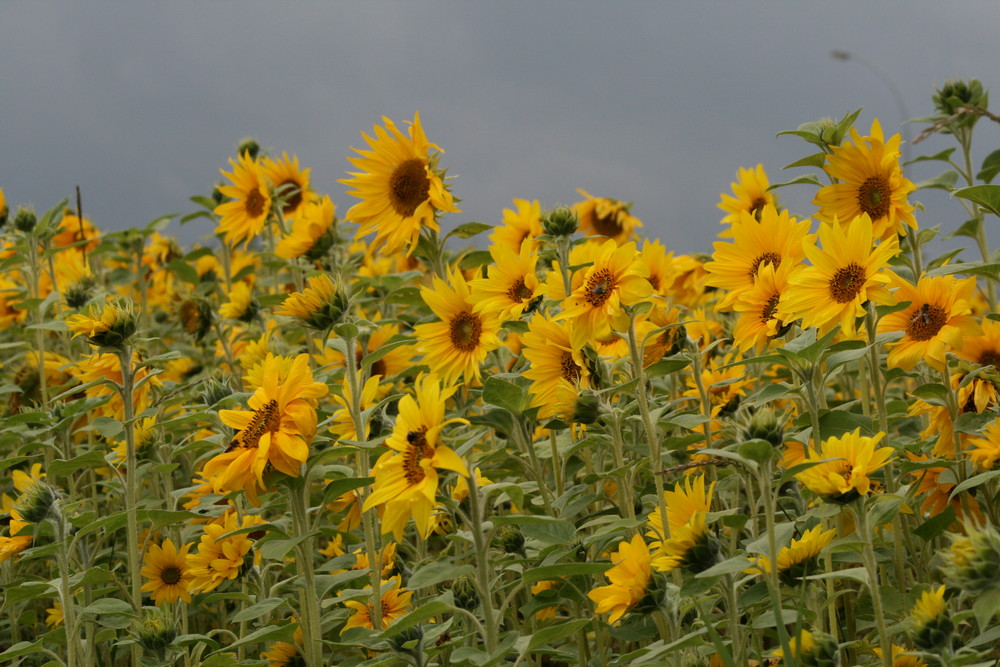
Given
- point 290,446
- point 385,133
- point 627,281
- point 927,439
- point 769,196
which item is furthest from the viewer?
point 769,196

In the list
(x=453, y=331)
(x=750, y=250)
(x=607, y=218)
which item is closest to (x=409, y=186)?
(x=453, y=331)

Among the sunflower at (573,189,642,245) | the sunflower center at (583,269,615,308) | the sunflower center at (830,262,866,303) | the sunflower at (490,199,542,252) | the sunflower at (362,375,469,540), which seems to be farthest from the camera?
the sunflower at (573,189,642,245)

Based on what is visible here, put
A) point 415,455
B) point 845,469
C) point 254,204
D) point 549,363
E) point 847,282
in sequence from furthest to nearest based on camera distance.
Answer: point 254,204 < point 549,363 < point 847,282 < point 845,469 < point 415,455

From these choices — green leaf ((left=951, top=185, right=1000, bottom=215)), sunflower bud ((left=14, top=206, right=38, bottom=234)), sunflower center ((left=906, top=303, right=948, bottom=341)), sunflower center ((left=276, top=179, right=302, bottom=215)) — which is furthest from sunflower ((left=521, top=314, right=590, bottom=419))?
sunflower bud ((left=14, top=206, right=38, bottom=234))

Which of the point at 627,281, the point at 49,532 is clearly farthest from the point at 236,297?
the point at 627,281

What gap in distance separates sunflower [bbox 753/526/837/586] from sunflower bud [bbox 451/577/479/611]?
592 mm

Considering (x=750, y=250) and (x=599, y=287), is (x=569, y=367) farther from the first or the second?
(x=750, y=250)

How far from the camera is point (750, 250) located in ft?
7.97

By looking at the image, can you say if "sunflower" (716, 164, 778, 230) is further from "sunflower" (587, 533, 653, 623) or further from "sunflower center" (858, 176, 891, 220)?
"sunflower" (587, 533, 653, 623)

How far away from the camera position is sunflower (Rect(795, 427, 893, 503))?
1690 millimetres

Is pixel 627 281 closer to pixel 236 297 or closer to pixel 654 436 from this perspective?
pixel 654 436

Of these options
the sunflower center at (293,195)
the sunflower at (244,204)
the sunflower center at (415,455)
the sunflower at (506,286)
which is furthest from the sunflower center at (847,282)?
the sunflower center at (293,195)

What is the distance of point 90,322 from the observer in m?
2.42

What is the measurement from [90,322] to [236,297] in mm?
1814
